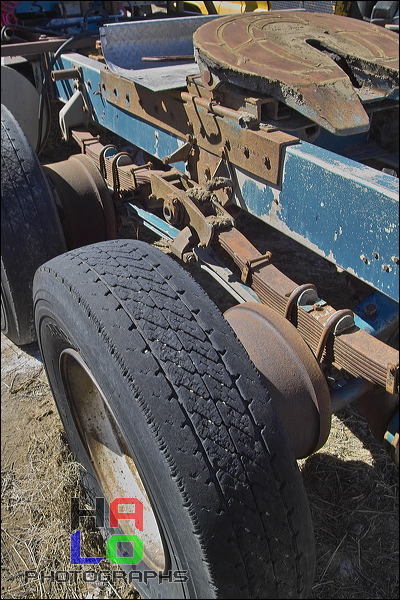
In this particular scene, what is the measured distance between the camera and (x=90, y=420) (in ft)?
7.61

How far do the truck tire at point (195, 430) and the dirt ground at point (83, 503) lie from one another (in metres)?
0.60

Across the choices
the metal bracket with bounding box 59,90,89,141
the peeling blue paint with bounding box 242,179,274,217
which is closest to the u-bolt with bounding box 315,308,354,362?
the peeling blue paint with bounding box 242,179,274,217

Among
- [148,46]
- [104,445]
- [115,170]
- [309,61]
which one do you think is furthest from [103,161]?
Result: [104,445]

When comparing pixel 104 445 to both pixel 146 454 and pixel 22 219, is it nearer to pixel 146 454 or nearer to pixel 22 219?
pixel 146 454

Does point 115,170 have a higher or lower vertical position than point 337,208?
lower

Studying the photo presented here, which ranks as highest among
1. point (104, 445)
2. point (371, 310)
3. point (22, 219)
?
point (22, 219)

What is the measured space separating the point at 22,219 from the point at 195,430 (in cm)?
165

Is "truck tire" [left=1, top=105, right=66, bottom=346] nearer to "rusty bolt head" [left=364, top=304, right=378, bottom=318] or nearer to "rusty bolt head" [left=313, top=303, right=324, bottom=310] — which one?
"rusty bolt head" [left=313, top=303, right=324, bottom=310]

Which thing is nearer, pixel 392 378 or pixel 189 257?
pixel 392 378

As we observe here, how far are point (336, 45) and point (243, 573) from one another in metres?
2.07

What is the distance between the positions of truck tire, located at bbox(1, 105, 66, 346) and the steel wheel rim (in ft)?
2.64

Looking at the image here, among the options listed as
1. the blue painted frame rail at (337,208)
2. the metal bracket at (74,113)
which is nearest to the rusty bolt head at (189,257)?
the blue painted frame rail at (337,208)

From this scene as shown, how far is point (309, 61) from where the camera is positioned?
2227 millimetres

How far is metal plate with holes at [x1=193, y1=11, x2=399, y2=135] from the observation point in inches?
79.7
